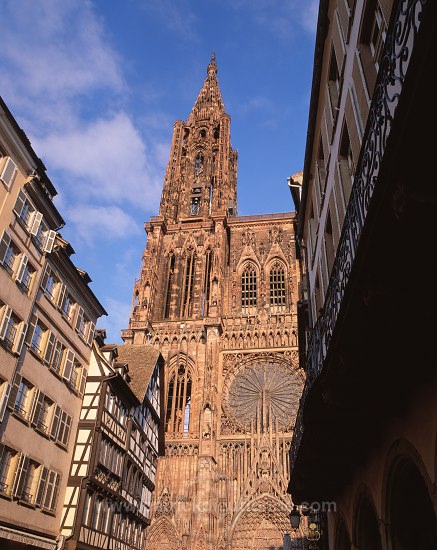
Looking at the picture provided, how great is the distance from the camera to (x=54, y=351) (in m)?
18.0

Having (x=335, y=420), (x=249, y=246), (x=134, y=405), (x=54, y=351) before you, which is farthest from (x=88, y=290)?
(x=249, y=246)

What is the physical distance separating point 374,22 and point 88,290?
15312 millimetres

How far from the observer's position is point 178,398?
4441cm

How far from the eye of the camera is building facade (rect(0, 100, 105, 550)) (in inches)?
576

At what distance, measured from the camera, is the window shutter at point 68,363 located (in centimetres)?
1867

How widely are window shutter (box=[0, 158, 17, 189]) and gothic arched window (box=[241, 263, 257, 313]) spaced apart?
113ft

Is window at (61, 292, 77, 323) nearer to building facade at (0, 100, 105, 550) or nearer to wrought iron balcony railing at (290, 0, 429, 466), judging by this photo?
building facade at (0, 100, 105, 550)

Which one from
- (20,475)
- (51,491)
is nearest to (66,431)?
(51,491)

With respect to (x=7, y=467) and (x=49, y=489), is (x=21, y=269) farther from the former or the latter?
(x=49, y=489)

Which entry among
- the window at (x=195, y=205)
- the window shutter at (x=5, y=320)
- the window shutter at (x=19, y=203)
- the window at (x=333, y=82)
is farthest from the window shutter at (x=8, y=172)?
the window at (x=195, y=205)

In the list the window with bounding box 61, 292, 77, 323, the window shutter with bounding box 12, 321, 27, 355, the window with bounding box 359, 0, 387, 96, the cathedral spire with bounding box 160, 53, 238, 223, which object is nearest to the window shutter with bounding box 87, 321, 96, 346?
the window with bounding box 61, 292, 77, 323

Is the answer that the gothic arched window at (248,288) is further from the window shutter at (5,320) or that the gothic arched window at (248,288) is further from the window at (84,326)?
the window shutter at (5,320)

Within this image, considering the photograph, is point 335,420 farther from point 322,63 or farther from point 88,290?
point 88,290

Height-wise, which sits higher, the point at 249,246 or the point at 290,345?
the point at 249,246
